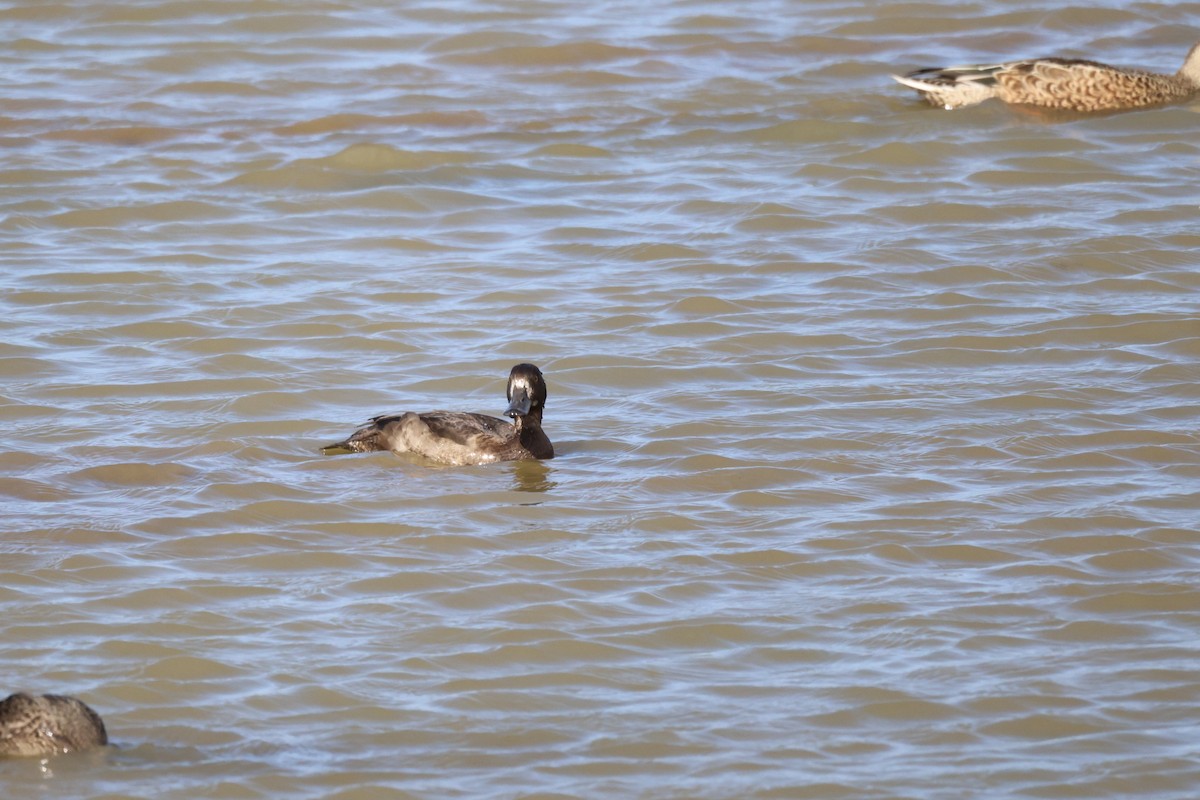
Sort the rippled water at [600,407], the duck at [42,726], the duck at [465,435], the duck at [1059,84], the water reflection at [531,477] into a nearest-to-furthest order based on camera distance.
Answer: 1. the duck at [42,726]
2. the rippled water at [600,407]
3. the water reflection at [531,477]
4. the duck at [465,435]
5. the duck at [1059,84]

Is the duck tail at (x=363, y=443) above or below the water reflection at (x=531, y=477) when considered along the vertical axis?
above

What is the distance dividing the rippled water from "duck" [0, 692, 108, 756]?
7 cm

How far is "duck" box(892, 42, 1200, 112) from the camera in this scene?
13953mm

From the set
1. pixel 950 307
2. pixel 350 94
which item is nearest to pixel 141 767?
pixel 950 307

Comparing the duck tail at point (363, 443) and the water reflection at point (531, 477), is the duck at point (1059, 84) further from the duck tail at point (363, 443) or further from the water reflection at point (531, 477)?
the duck tail at point (363, 443)

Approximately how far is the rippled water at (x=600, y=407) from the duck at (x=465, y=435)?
0.36 feet

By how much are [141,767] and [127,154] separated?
882cm

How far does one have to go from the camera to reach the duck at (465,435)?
8.48 m

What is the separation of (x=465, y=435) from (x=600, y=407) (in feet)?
3.15

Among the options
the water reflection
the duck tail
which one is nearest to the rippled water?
the water reflection

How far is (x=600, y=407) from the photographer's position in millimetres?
9305

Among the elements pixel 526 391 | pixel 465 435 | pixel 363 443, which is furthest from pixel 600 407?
pixel 363 443

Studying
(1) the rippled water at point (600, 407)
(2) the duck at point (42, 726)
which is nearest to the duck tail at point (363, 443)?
(1) the rippled water at point (600, 407)

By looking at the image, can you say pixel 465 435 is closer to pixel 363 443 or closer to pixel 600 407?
pixel 363 443
